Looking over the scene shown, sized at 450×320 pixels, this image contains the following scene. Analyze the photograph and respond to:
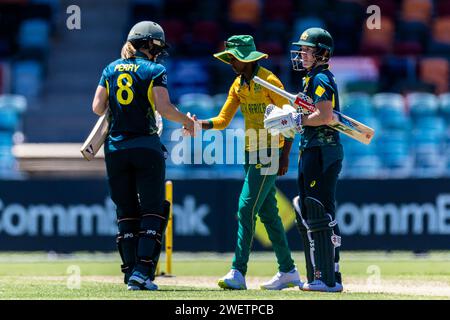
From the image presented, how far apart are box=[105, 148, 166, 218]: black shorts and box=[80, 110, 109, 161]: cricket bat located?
13 cm

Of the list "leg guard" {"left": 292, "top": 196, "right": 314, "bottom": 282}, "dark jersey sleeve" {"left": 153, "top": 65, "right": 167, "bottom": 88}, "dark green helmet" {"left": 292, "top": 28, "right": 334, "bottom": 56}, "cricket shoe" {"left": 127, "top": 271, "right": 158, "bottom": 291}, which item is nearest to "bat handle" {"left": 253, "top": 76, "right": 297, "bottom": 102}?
"dark green helmet" {"left": 292, "top": 28, "right": 334, "bottom": 56}

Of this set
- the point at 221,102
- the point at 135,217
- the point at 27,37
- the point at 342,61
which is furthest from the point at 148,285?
the point at 27,37

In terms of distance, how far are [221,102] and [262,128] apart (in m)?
8.91

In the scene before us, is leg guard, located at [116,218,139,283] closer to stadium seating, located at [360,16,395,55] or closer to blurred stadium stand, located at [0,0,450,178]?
blurred stadium stand, located at [0,0,450,178]

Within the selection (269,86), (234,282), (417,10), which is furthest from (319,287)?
(417,10)

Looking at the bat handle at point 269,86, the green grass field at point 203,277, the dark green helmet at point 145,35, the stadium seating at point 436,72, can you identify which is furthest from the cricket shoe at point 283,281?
the stadium seating at point 436,72

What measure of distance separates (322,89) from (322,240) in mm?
1327

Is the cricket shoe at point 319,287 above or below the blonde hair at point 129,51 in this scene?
below

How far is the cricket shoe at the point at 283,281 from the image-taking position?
12141mm

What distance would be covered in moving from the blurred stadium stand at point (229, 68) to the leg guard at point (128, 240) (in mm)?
7556

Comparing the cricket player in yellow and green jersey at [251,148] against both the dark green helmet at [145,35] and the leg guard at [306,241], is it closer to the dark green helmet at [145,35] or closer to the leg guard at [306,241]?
the leg guard at [306,241]

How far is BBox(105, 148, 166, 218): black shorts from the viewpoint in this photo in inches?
446

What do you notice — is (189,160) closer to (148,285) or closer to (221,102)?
(221,102)

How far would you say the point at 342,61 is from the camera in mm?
21766
